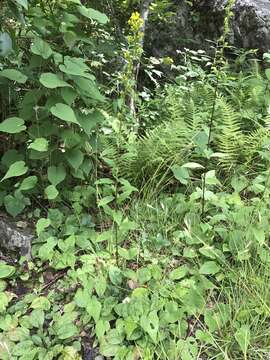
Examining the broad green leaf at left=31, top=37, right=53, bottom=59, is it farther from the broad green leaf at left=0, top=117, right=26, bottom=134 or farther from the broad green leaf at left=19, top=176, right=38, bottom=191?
the broad green leaf at left=19, top=176, right=38, bottom=191

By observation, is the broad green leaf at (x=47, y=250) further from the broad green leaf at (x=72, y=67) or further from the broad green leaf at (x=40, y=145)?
the broad green leaf at (x=72, y=67)

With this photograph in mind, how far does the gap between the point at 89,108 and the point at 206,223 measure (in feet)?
3.15

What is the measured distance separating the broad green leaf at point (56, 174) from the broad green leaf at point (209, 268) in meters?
0.92

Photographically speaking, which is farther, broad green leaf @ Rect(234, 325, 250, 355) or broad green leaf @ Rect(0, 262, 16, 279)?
broad green leaf @ Rect(0, 262, 16, 279)

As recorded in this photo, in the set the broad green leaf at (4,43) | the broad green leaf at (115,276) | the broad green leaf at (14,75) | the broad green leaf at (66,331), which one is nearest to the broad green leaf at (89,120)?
the broad green leaf at (14,75)

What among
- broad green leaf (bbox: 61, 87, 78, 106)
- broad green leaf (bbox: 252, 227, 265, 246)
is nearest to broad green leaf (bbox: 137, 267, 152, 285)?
broad green leaf (bbox: 252, 227, 265, 246)

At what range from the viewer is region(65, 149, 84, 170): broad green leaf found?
2.34m

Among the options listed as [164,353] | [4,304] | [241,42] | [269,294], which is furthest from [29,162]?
[241,42]

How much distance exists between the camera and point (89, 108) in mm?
2449

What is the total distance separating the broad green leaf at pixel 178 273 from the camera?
211 centimetres

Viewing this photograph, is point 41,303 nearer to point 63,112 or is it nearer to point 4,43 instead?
point 63,112

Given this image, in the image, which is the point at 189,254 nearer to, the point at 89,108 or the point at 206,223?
the point at 206,223

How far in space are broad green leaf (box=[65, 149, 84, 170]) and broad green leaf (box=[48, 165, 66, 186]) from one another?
0.24 ft

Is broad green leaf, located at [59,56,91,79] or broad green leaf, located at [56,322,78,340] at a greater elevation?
broad green leaf, located at [59,56,91,79]
